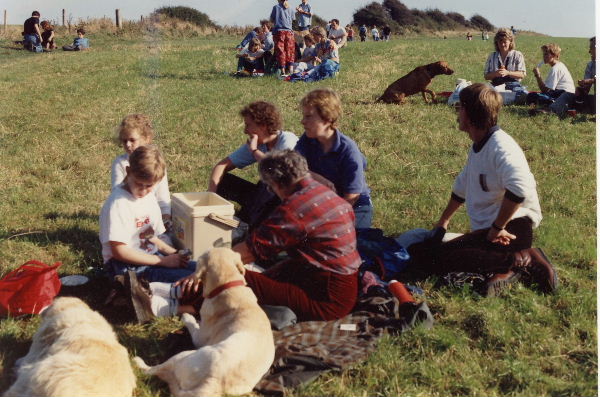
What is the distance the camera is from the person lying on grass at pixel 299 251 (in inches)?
170

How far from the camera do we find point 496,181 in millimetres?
5527

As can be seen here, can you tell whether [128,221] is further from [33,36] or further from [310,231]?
[33,36]

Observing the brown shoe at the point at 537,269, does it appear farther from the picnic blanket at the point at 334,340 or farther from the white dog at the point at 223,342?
the white dog at the point at 223,342

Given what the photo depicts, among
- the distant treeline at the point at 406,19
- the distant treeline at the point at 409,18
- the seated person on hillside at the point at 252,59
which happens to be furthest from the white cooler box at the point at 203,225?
the distant treeline at the point at 409,18

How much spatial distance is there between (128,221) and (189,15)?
135 feet

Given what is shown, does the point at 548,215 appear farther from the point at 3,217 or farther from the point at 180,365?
the point at 3,217

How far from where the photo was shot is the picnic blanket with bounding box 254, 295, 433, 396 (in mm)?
3994

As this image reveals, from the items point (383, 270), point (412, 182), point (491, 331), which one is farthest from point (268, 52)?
point (491, 331)

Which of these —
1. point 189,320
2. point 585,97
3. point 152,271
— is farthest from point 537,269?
point 585,97

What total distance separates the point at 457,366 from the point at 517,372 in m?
0.40

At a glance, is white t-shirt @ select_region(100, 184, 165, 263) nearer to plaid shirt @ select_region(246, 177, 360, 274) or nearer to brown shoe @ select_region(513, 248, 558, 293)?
plaid shirt @ select_region(246, 177, 360, 274)

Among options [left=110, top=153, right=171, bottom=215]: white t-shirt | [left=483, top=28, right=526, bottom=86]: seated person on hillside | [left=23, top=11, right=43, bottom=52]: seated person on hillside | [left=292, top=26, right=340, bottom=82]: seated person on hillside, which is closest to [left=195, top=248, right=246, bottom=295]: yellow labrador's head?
[left=110, top=153, right=171, bottom=215]: white t-shirt

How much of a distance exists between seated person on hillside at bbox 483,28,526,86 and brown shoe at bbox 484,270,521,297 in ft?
29.2

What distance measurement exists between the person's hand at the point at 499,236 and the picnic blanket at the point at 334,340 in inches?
45.6
